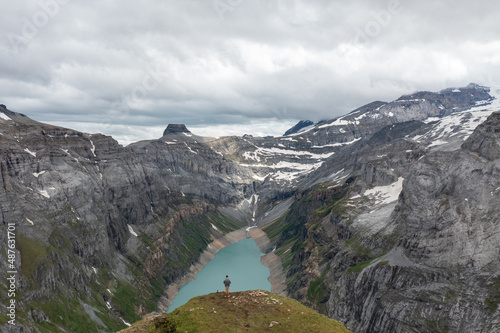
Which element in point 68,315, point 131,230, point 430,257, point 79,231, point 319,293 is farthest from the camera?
point 131,230

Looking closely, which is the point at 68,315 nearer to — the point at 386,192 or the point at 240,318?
the point at 240,318

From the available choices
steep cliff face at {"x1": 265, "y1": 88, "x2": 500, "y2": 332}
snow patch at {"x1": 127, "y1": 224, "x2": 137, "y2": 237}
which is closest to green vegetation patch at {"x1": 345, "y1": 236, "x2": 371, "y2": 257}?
steep cliff face at {"x1": 265, "y1": 88, "x2": 500, "y2": 332}

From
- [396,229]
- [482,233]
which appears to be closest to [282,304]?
[482,233]

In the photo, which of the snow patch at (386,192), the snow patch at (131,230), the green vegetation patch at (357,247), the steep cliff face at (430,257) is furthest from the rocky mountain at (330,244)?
the snow patch at (386,192)

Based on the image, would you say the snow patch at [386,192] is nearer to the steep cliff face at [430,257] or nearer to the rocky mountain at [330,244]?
the rocky mountain at [330,244]

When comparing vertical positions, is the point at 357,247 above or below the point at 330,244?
above

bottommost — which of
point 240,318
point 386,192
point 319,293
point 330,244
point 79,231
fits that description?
point 319,293

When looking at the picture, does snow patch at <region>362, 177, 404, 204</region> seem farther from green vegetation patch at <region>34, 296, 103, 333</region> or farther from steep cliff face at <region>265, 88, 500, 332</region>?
green vegetation patch at <region>34, 296, 103, 333</region>

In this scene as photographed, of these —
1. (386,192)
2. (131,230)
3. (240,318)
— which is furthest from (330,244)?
(131,230)

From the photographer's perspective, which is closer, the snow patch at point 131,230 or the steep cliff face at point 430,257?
the steep cliff face at point 430,257
